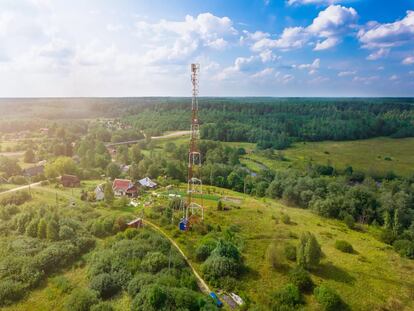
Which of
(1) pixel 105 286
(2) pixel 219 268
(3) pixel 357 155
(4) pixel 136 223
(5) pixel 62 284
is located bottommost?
(3) pixel 357 155

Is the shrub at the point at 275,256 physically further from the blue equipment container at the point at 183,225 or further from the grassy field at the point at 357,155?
the grassy field at the point at 357,155

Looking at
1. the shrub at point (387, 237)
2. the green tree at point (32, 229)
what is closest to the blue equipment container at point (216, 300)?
the green tree at point (32, 229)

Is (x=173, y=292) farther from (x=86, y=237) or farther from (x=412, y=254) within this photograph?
(x=412, y=254)

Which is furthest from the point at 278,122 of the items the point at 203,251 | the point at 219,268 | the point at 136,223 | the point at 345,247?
the point at 219,268

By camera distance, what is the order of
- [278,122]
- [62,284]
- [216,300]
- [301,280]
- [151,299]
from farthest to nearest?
[278,122]
[301,280]
[62,284]
[216,300]
[151,299]

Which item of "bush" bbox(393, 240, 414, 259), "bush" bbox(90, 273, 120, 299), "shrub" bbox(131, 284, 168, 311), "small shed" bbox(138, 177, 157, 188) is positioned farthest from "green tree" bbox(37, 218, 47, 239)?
"bush" bbox(393, 240, 414, 259)

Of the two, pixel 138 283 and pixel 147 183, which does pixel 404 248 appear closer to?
pixel 138 283
